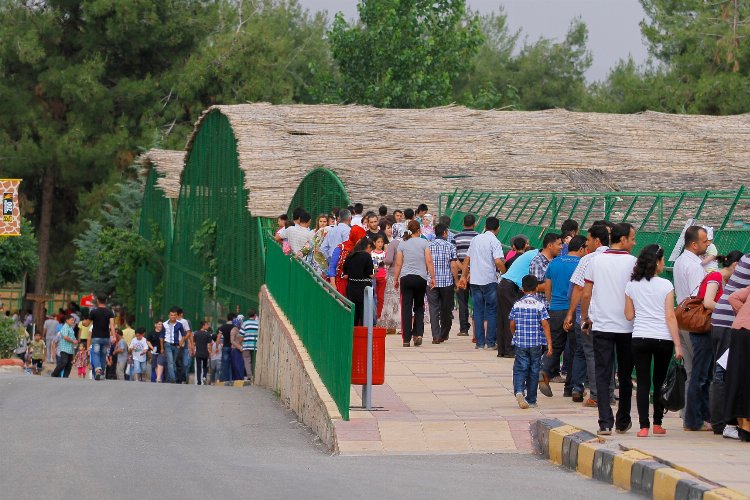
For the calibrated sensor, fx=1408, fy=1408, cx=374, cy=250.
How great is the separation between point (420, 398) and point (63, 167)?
46.5m

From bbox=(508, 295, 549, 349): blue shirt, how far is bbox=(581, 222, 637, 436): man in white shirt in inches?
63.5

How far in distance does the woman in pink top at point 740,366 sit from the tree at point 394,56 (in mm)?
47619

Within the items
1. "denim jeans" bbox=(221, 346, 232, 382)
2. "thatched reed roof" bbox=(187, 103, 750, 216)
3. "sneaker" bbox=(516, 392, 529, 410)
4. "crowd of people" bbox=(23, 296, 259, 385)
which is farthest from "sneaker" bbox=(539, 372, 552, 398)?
"thatched reed roof" bbox=(187, 103, 750, 216)

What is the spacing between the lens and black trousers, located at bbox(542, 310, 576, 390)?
1369cm

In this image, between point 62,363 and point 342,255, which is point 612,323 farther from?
point 62,363

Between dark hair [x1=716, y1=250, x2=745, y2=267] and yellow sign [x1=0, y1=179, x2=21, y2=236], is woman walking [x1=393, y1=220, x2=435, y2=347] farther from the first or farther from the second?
yellow sign [x1=0, y1=179, x2=21, y2=236]

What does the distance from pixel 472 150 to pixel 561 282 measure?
78.6 ft

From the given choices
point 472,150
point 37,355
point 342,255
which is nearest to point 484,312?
point 342,255

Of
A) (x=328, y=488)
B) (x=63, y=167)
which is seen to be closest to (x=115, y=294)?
(x=63, y=167)

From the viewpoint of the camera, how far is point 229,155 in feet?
124

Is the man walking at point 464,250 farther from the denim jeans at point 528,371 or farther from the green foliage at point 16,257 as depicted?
the green foliage at point 16,257

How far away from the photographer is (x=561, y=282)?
1368 centimetres

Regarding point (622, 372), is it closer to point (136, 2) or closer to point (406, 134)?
point (406, 134)

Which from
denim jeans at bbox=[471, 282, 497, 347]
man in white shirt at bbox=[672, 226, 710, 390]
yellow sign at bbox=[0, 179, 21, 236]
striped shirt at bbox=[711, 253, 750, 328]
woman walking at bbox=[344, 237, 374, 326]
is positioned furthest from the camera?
yellow sign at bbox=[0, 179, 21, 236]
